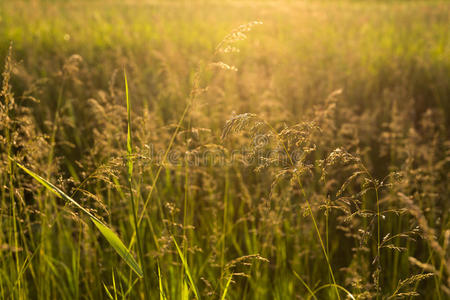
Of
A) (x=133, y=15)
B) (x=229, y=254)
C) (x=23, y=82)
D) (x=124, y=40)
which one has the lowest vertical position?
(x=229, y=254)

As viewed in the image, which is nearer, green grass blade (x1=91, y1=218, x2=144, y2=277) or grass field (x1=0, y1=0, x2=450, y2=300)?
green grass blade (x1=91, y1=218, x2=144, y2=277)

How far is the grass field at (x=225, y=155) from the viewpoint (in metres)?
1.51

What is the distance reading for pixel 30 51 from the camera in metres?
4.95

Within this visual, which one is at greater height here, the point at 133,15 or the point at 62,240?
the point at 133,15

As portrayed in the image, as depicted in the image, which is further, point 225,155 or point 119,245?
point 225,155

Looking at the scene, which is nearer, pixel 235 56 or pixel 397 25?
pixel 235 56

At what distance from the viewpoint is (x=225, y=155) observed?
9.53 feet

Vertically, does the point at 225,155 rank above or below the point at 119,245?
below

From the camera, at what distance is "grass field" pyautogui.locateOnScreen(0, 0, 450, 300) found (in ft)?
4.95

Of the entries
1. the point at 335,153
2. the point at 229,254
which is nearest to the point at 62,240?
the point at 229,254

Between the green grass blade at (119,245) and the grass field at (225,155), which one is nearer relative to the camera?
the green grass blade at (119,245)

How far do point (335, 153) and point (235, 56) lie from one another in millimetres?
4517

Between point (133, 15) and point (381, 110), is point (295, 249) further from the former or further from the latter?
point (133, 15)

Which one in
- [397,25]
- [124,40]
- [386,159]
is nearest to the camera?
[386,159]
